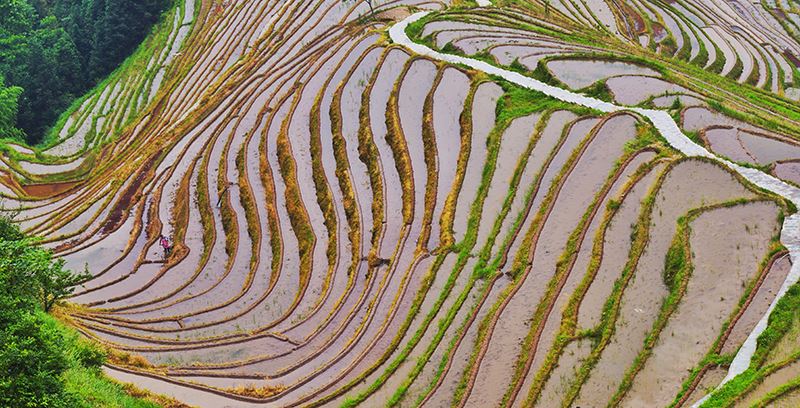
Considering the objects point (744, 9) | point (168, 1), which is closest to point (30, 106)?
point (168, 1)

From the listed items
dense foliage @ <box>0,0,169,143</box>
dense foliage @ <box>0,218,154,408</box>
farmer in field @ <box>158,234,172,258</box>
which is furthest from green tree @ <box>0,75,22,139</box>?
dense foliage @ <box>0,218,154,408</box>

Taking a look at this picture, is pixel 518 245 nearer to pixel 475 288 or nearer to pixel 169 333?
pixel 475 288

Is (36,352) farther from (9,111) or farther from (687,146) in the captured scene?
(9,111)

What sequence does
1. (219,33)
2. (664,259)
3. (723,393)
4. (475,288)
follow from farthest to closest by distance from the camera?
(219,33), (475,288), (664,259), (723,393)

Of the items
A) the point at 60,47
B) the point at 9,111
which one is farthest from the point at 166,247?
the point at 60,47

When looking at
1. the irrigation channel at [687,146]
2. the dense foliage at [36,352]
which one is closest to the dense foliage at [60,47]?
the irrigation channel at [687,146]

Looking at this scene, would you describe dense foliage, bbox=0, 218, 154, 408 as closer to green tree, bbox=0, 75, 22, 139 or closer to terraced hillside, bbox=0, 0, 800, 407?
terraced hillside, bbox=0, 0, 800, 407

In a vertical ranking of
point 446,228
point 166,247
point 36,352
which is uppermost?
point 446,228

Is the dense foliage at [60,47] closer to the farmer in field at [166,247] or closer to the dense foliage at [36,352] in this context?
the farmer in field at [166,247]
